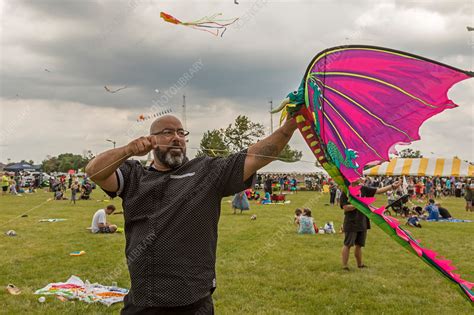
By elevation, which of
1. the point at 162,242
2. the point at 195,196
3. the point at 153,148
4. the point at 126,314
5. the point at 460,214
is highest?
the point at 153,148

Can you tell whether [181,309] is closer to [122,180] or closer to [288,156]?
[122,180]

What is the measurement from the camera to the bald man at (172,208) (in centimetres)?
253

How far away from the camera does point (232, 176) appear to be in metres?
2.71

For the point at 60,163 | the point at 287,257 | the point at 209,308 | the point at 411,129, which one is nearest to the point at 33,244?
the point at 287,257

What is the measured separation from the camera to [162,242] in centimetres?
254

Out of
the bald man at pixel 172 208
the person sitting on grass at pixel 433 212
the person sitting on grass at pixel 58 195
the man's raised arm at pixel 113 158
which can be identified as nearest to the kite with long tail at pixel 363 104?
the bald man at pixel 172 208

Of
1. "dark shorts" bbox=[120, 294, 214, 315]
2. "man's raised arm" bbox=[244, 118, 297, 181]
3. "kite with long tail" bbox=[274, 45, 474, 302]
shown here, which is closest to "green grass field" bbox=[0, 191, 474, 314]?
"kite with long tail" bbox=[274, 45, 474, 302]

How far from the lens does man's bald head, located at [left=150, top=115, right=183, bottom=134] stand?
285 cm

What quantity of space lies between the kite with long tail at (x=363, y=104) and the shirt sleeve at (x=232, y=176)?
0.44m

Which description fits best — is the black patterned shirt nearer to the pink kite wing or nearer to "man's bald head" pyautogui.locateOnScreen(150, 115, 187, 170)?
"man's bald head" pyautogui.locateOnScreen(150, 115, 187, 170)

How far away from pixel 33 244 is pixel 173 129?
8.83 metres

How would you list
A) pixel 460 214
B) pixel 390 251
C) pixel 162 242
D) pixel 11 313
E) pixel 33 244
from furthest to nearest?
pixel 460 214, pixel 33 244, pixel 390 251, pixel 11 313, pixel 162 242

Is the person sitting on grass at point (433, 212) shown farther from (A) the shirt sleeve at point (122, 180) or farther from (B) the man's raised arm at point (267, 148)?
(A) the shirt sleeve at point (122, 180)

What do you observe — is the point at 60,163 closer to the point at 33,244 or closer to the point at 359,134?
the point at 33,244
